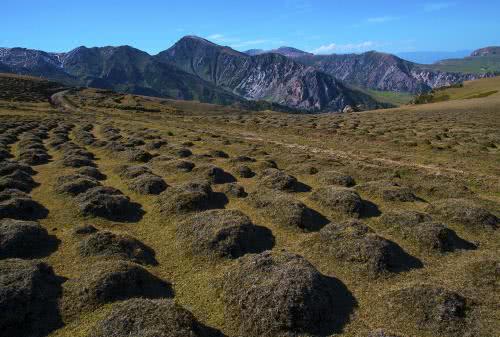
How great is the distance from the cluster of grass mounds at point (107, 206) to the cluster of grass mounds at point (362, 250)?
13.7 metres

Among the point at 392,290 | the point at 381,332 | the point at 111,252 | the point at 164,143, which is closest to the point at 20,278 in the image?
the point at 111,252

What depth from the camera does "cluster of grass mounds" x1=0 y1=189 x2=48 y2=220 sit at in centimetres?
2553

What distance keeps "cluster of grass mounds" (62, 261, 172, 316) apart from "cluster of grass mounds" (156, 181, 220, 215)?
355 inches

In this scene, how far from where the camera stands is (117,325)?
13703 millimetres

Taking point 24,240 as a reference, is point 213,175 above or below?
below

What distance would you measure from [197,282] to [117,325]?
5.07 metres

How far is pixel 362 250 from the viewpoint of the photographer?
19406 mm

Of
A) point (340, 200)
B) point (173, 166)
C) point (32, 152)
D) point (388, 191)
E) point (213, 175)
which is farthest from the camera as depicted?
point (32, 152)

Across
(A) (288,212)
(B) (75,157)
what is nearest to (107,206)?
(A) (288,212)

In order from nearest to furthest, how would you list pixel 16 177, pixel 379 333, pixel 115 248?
pixel 379 333 → pixel 115 248 → pixel 16 177

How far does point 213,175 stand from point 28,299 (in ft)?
70.5

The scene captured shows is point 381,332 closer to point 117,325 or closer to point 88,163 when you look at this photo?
point 117,325

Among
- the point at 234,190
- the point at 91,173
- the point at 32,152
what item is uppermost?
the point at 32,152

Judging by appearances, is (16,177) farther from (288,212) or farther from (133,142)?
(288,212)
